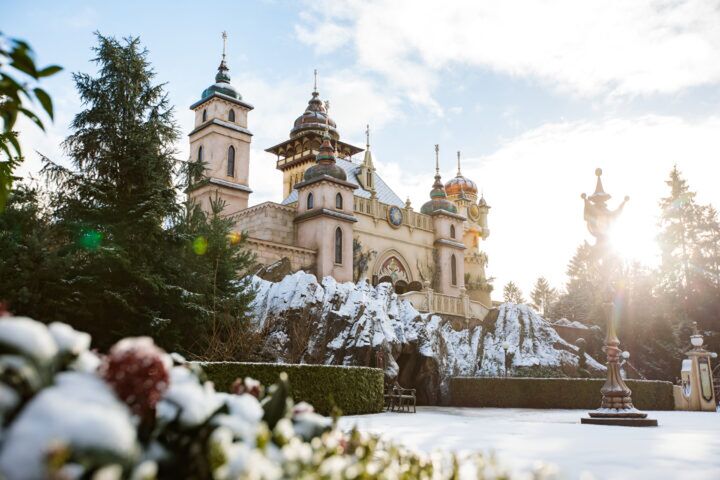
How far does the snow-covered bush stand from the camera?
1716 millimetres

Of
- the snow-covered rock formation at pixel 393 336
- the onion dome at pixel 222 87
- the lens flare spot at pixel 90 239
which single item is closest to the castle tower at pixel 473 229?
the snow-covered rock formation at pixel 393 336

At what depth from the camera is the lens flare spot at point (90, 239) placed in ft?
50.1

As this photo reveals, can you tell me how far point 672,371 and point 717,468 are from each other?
37753 millimetres

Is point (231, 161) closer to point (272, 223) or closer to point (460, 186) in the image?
point (272, 223)

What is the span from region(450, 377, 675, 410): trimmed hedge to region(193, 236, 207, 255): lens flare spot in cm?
1365

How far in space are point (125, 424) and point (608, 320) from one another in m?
13.6

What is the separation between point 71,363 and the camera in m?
2.34

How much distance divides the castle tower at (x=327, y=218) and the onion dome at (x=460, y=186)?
875 inches

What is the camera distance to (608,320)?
13.9m

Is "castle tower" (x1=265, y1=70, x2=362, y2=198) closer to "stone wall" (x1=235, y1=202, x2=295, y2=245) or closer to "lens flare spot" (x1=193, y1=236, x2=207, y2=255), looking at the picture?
"stone wall" (x1=235, y1=202, x2=295, y2=245)

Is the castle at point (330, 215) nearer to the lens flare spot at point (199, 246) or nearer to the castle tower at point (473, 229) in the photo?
the castle tower at point (473, 229)

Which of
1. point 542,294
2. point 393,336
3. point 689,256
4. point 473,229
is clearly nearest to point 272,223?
point 393,336

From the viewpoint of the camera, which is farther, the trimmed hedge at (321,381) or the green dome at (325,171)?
the green dome at (325,171)

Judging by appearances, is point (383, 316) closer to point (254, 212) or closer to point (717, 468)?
point (254, 212)
